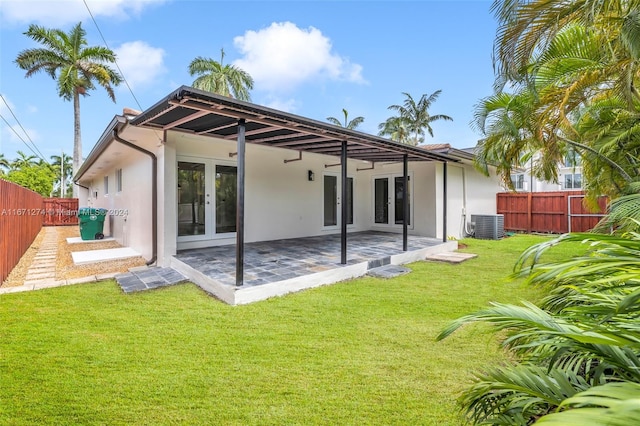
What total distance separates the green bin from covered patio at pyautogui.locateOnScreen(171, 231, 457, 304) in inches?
245

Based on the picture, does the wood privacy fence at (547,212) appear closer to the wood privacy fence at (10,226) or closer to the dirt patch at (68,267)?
the dirt patch at (68,267)

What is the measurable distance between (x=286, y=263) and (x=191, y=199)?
124 inches

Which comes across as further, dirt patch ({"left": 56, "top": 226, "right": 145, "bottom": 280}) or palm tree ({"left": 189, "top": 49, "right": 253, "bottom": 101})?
palm tree ({"left": 189, "top": 49, "right": 253, "bottom": 101})

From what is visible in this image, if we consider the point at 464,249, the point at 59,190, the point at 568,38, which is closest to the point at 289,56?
the point at 464,249

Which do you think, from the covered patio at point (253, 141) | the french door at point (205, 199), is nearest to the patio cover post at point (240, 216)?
the covered patio at point (253, 141)

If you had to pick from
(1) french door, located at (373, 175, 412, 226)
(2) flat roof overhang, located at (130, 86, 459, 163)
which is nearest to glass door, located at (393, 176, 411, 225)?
(1) french door, located at (373, 175, 412, 226)

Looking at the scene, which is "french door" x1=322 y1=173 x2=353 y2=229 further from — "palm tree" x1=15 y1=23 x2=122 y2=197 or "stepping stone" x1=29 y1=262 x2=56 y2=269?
"palm tree" x1=15 y1=23 x2=122 y2=197

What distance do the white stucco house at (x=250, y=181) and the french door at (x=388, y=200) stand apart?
4cm

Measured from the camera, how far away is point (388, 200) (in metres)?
12.0

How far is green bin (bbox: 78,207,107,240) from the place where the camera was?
37.4 feet

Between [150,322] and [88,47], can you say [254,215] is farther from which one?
[88,47]

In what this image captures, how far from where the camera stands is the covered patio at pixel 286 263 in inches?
200

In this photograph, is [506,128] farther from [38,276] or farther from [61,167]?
[61,167]

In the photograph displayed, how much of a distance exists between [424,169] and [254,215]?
6.17 meters
